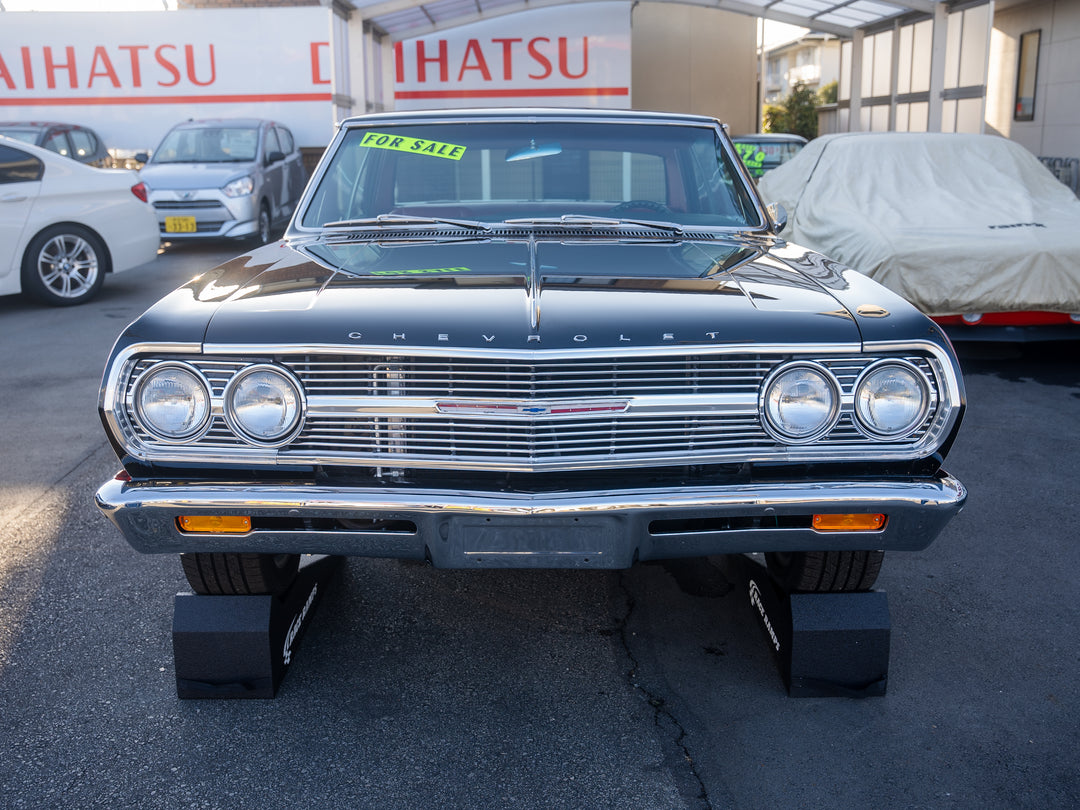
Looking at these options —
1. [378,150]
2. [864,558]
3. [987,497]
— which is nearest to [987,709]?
[864,558]

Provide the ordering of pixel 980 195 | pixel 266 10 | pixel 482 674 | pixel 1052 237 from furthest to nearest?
pixel 266 10 → pixel 980 195 → pixel 1052 237 → pixel 482 674

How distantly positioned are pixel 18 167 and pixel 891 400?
8227 mm

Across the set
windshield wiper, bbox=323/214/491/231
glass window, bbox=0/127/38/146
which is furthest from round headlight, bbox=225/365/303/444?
glass window, bbox=0/127/38/146

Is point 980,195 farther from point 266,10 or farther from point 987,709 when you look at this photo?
point 266,10

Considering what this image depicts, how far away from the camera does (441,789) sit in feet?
7.84

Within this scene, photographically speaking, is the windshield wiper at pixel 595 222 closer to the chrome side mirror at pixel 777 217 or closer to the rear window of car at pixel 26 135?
the chrome side mirror at pixel 777 217

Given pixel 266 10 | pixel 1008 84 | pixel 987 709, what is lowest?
pixel 987 709

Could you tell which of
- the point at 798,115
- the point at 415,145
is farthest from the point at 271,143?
the point at 798,115

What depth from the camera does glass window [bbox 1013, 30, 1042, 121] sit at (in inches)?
613

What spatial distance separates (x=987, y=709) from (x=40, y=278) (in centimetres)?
842

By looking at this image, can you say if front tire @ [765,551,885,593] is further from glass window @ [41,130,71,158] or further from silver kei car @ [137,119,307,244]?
glass window @ [41,130,71,158]

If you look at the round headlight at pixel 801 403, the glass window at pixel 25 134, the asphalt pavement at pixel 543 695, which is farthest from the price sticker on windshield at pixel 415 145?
the glass window at pixel 25 134

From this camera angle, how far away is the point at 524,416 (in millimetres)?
2324

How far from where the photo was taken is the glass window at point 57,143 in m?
13.5
